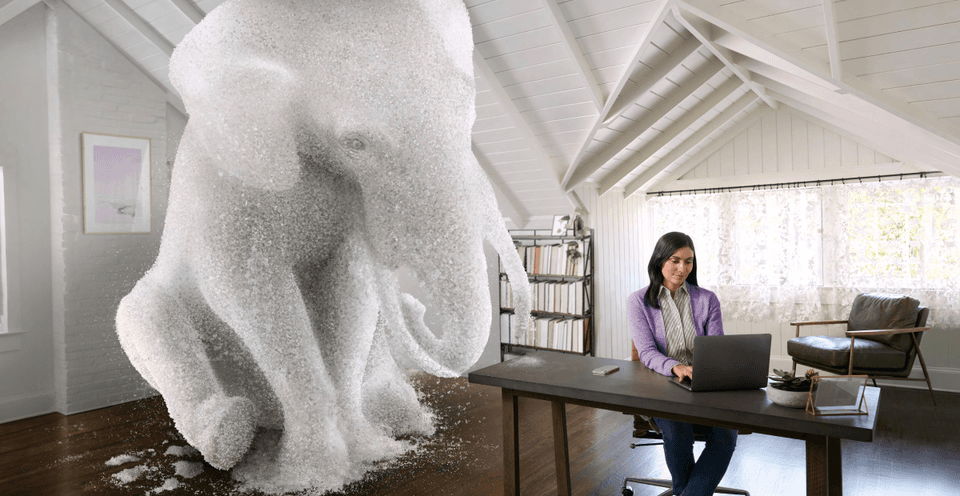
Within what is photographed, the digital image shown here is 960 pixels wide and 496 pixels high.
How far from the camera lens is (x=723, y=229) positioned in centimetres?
547

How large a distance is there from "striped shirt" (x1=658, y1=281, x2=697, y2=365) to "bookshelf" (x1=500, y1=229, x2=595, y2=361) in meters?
2.58

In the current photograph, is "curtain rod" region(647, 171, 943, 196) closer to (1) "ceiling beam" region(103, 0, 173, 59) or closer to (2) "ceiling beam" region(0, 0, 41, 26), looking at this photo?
(1) "ceiling beam" region(103, 0, 173, 59)

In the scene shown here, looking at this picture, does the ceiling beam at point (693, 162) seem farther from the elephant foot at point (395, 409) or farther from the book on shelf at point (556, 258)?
the elephant foot at point (395, 409)

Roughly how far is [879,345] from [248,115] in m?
4.10

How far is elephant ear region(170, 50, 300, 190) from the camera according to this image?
2.20 metres

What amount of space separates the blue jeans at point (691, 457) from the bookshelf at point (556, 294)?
2.64 metres

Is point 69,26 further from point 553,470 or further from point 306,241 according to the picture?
point 553,470

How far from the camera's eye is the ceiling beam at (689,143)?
188 inches

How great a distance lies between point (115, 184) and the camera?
12.9ft

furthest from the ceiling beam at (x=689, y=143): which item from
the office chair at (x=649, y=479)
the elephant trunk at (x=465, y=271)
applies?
the elephant trunk at (x=465, y=271)

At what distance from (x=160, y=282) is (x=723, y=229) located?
465 cm

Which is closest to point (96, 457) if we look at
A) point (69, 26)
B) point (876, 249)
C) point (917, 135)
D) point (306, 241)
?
point (306, 241)

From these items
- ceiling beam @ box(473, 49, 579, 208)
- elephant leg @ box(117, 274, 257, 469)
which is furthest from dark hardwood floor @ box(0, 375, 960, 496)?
ceiling beam @ box(473, 49, 579, 208)

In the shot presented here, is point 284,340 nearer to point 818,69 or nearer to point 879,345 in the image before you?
point 818,69
